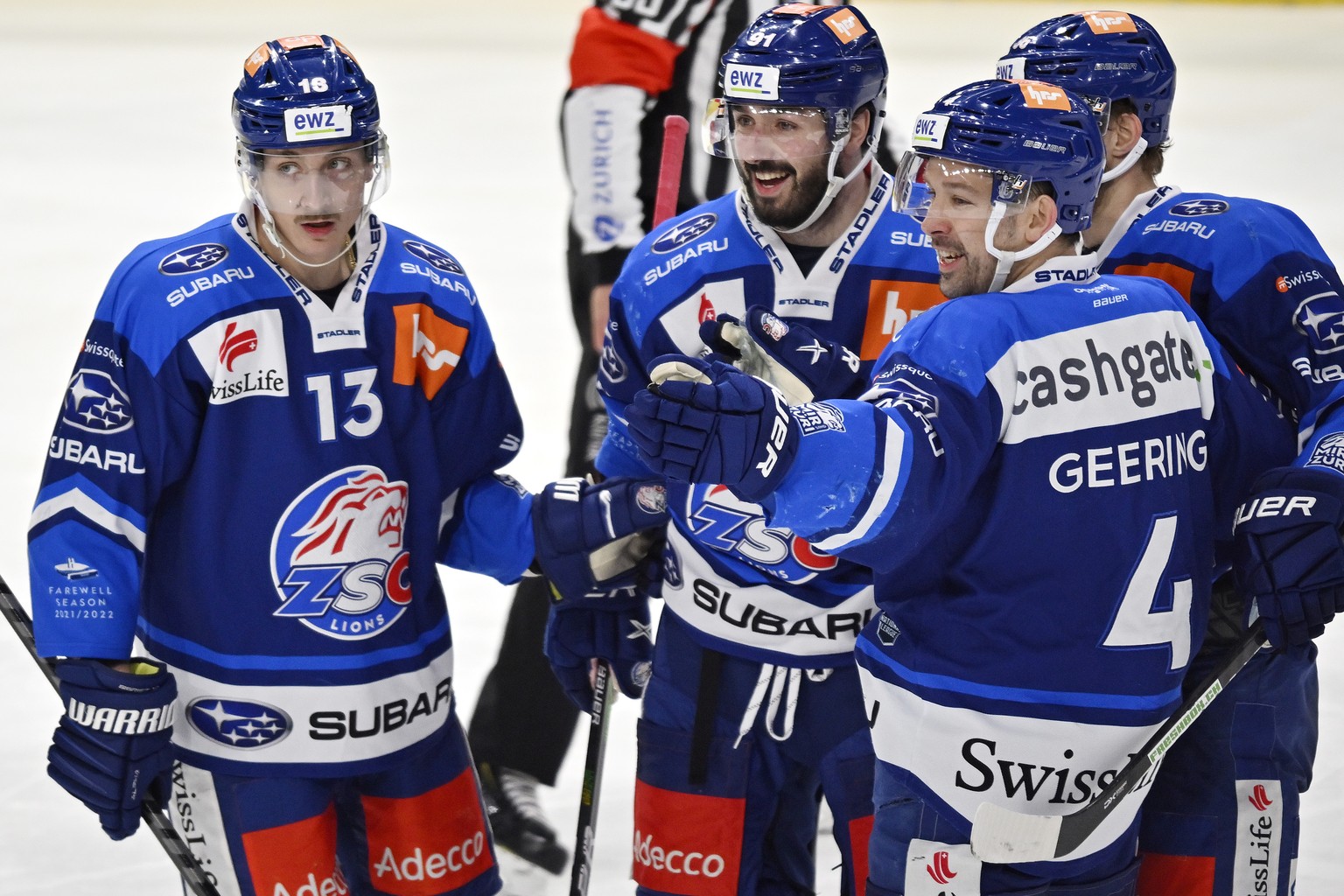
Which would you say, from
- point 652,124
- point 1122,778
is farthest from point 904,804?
point 652,124

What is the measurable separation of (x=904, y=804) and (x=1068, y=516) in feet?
1.43

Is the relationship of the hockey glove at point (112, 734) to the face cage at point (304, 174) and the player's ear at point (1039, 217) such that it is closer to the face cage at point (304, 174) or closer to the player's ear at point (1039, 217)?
the face cage at point (304, 174)

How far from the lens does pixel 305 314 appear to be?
2.29m

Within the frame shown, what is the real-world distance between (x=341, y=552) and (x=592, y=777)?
0.65 m

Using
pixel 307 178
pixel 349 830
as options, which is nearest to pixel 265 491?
pixel 307 178

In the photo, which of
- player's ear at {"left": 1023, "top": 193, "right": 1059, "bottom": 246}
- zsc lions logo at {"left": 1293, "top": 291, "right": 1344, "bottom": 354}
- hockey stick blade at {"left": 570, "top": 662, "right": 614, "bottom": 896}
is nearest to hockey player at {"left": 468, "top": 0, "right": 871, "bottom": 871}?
hockey stick blade at {"left": 570, "top": 662, "right": 614, "bottom": 896}

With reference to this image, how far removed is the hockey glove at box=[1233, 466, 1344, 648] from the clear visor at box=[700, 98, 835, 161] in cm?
80

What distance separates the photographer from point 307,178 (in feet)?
7.55

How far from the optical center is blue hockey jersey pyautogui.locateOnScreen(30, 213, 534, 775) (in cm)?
222

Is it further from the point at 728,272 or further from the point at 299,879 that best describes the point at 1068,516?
the point at 299,879

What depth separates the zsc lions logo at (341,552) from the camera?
230 cm

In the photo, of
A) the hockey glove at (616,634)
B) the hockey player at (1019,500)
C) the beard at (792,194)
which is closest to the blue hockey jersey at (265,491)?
the hockey glove at (616,634)

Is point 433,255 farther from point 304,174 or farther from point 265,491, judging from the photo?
point 265,491

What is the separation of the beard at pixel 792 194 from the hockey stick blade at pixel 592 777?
0.79m
